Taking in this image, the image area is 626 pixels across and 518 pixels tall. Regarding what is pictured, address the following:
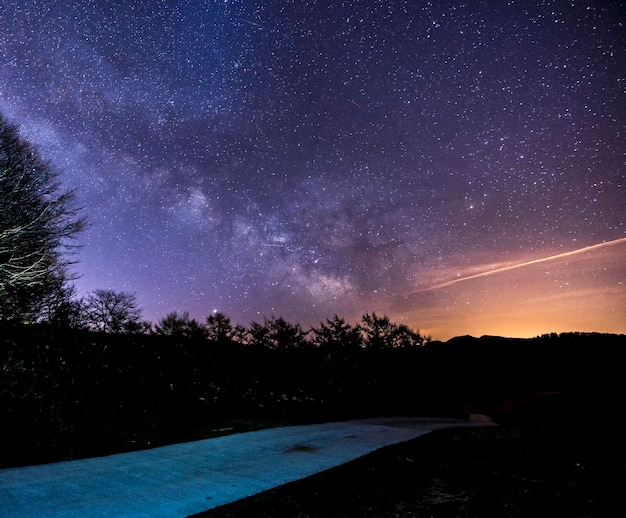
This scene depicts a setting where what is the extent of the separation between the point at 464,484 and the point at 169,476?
12.3 ft

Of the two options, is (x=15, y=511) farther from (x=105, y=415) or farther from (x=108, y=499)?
(x=105, y=415)

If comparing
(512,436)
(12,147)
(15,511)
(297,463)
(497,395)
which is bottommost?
(497,395)

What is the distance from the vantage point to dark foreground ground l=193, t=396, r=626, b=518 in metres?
4.04

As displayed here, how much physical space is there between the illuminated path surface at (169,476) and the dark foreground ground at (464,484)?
37 cm

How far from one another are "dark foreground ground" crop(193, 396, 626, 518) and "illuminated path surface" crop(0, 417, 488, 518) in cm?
37

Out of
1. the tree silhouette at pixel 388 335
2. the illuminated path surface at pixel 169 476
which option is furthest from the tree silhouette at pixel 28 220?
the tree silhouette at pixel 388 335

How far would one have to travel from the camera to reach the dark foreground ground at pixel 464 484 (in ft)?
13.3

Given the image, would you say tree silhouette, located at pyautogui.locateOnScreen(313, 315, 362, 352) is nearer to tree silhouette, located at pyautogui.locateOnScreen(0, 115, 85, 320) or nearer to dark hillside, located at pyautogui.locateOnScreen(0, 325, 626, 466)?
Result: dark hillside, located at pyautogui.locateOnScreen(0, 325, 626, 466)

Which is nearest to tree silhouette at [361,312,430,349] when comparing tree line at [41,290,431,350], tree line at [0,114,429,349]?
tree line at [41,290,431,350]

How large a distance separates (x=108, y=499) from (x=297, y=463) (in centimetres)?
263

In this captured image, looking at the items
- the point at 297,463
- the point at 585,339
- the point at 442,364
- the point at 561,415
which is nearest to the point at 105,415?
the point at 297,463

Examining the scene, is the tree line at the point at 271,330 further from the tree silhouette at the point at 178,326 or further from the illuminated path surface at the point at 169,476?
the illuminated path surface at the point at 169,476

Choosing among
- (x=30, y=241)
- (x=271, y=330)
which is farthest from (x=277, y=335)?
(x=30, y=241)

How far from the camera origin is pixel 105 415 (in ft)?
32.2
